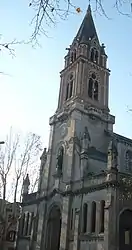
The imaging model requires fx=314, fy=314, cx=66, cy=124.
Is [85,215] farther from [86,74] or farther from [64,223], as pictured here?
[86,74]

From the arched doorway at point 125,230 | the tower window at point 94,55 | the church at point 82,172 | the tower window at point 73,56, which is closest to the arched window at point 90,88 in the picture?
the church at point 82,172

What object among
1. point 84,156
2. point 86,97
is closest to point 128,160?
point 84,156

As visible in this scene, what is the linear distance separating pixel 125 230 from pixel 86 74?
2186 cm

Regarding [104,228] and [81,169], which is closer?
[104,228]

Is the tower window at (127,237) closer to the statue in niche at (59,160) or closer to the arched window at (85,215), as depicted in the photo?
the arched window at (85,215)

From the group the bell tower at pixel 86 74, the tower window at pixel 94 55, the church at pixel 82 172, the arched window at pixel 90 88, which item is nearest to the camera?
the church at pixel 82 172

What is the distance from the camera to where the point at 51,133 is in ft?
137

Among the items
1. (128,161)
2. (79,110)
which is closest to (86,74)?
(79,110)

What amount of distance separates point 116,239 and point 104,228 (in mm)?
1365

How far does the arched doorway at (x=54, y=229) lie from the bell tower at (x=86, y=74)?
13.8m

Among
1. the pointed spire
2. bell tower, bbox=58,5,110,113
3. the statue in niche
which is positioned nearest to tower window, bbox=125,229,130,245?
the statue in niche

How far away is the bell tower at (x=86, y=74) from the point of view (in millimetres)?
41594

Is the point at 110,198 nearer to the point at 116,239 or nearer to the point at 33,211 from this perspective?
the point at 116,239

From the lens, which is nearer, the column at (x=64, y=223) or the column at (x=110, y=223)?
the column at (x=110, y=223)
